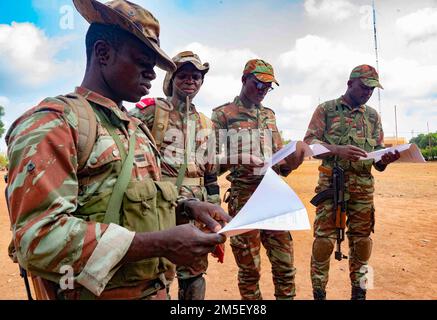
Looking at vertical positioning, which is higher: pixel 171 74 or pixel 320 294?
pixel 171 74

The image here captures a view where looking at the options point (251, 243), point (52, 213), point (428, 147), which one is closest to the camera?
point (52, 213)

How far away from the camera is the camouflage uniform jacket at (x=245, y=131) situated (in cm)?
340

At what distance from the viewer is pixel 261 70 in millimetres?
3422

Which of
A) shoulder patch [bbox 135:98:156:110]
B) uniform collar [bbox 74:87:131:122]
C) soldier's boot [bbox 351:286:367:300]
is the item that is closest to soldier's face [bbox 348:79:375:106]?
soldier's boot [bbox 351:286:367:300]

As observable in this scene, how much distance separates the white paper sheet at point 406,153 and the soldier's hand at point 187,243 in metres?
2.89

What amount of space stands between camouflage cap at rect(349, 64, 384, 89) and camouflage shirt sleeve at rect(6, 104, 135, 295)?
3577 millimetres

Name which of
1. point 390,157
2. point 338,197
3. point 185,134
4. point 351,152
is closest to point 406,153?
point 390,157

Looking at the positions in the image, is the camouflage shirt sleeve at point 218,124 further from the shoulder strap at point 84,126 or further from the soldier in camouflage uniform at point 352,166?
the shoulder strap at point 84,126

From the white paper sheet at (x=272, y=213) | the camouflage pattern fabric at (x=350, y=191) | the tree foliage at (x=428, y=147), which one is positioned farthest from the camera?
the tree foliage at (x=428, y=147)

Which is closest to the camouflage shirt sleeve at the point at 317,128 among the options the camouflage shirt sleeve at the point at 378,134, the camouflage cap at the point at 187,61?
the camouflage shirt sleeve at the point at 378,134

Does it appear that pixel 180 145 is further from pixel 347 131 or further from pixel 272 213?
pixel 347 131

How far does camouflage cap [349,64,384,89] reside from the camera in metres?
3.71

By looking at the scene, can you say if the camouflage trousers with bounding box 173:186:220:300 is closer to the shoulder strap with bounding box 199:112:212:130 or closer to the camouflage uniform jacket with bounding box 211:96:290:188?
the shoulder strap with bounding box 199:112:212:130

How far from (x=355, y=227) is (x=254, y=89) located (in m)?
2.04
